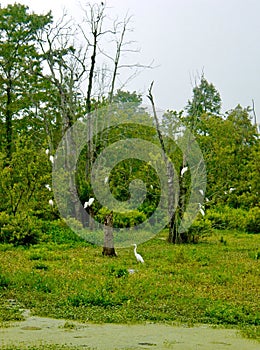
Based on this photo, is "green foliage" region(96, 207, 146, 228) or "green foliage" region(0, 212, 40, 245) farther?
"green foliage" region(96, 207, 146, 228)

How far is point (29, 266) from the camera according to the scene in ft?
39.8

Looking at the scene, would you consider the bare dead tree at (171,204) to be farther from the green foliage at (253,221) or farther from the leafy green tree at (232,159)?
the leafy green tree at (232,159)

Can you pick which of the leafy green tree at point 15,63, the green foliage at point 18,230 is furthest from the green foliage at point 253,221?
the leafy green tree at point 15,63

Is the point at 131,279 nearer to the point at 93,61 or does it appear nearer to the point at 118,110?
the point at 93,61

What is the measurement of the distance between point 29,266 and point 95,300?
365 centimetres

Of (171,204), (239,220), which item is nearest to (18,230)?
(171,204)

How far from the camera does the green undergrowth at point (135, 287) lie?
809 centimetres

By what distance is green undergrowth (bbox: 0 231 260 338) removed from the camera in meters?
8.09

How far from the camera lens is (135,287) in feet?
32.0

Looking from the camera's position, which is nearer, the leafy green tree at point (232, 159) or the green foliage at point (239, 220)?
the green foliage at point (239, 220)

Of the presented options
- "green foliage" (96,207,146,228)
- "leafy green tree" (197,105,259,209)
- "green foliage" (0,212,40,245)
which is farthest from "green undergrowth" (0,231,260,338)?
"leafy green tree" (197,105,259,209)

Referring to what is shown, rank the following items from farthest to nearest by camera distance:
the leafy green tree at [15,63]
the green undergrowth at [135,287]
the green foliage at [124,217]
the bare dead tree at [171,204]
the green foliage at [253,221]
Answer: the leafy green tree at [15,63] → the green foliage at [253,221] → the green foliage at [124,217] → the bare dead tree at [171,204] → the green undergrowth at [135,287]

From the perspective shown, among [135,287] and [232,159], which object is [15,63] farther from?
[135,287]

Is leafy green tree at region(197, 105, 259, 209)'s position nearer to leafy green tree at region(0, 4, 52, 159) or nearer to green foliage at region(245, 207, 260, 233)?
green foliage at region(245, 207, 260, 233)
